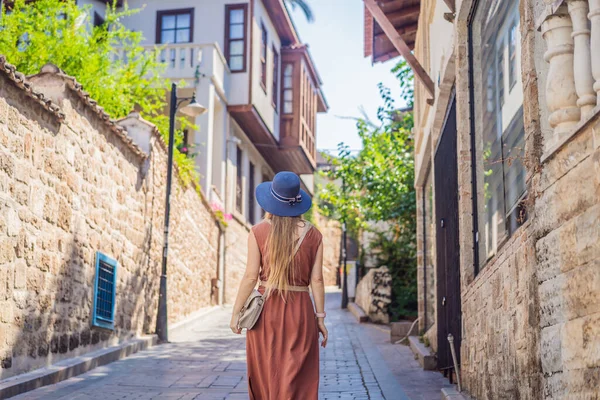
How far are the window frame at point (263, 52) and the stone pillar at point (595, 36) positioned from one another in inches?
790

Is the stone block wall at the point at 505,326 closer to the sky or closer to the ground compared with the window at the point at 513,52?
closer to the ground

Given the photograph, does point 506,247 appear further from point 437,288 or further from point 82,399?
point 437,288

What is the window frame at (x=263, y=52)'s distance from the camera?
76.5 feet

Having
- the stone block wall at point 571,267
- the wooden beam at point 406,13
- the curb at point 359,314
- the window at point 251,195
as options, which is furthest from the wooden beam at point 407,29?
the window at point 251,195

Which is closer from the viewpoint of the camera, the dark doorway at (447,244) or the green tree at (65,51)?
the dark doorway at (447,244)

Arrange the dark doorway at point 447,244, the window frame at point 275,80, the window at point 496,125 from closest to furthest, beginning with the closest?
the window at point 496,125 < the dark doorway at point 447,244 < the window frame at point 275,80

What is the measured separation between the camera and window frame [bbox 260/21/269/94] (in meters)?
23.3

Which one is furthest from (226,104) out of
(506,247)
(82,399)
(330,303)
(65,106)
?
(506,247)

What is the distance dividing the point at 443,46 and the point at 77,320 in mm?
5297

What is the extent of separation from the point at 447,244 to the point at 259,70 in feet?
49.9

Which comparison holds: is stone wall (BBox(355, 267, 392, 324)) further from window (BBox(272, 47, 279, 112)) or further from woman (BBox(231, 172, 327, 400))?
woman (BBox(231, 172, 327, 400))

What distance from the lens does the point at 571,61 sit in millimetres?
3645

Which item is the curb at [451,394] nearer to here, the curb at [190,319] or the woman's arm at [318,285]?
the woman's arm at [318,285]

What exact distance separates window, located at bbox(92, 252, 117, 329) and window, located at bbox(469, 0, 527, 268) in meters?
5.18
